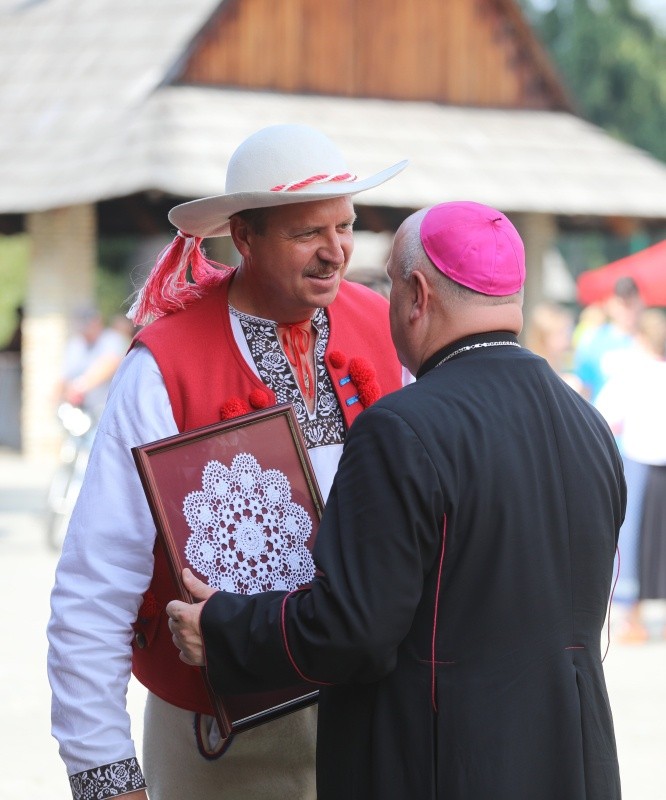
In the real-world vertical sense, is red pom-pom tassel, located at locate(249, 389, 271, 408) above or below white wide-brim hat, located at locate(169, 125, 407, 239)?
below

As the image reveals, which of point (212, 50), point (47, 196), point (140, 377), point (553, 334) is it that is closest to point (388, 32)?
point (212, 50)

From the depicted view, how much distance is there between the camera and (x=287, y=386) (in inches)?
110

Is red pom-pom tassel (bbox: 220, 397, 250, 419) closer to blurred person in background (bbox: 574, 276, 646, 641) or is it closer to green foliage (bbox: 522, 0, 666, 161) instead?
blurred person in background (bbox: 574, 276, 646, 641)

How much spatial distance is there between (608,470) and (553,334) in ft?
23.2

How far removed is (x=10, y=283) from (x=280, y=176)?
1826 cm

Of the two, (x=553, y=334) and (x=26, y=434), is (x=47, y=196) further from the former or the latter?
(x=553, y=334)

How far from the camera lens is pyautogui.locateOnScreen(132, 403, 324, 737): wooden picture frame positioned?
2.43 meters

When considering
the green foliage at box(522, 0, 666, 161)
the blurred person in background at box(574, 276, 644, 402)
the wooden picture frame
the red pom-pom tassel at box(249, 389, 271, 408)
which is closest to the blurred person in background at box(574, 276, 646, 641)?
the blurred person in background at box(574, 276, 644, 402)

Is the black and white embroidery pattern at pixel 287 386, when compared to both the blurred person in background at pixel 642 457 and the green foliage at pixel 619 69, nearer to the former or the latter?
the blurred person in background at pixel 642 457

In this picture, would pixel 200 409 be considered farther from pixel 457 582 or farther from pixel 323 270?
pixel 457 582

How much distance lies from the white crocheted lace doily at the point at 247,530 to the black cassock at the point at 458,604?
202mm

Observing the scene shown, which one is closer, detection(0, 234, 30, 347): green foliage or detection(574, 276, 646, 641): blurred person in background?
detection(574, 276, 646, 641): blurred person in background

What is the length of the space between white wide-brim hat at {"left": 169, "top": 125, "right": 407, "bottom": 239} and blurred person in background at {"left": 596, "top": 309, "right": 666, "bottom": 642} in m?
4.91

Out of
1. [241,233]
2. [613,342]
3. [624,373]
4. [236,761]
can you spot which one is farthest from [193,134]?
[236,761]
